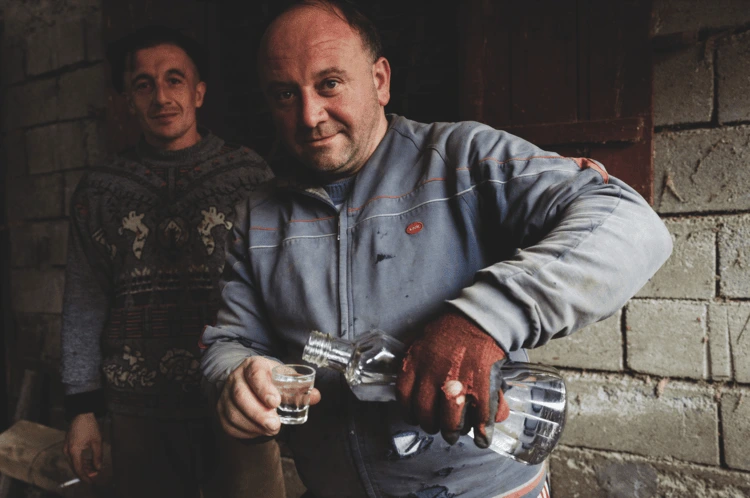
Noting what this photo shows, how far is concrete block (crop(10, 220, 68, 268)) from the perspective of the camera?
3547 mm

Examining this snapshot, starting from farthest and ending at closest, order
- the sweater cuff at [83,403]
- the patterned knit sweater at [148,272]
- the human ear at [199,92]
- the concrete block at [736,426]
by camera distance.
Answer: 1. the human ear at [199,92]
2. the sweater cuff at [83,403]
3. the patterned knit sweater at [148,272]
4. the concrete block at [736,426]

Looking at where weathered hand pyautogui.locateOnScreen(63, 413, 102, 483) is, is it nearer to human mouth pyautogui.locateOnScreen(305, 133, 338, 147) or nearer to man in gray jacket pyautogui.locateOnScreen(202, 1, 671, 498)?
man in gray jacket pyautogui.locateOnScreen(202, 1, 671, 498)

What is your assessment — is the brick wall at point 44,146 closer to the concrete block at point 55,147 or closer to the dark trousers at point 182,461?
the concrete block at point 55,147

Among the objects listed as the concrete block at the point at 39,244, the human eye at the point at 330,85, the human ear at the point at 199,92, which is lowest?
the concrete block at the point at 39,244

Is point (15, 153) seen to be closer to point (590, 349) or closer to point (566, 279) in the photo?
point (590, 349)

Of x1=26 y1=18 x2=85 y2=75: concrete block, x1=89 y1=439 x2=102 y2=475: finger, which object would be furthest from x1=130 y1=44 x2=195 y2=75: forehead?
x1=89 y1=439 x2=102 y2=475: finger

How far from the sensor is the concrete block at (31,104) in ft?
11.6

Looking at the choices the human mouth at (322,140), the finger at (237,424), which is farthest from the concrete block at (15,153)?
the finger at (237,424)

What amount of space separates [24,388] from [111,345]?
5.97 feet

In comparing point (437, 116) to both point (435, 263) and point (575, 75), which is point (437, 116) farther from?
point (435, 263)

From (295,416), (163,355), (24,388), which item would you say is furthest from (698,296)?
(24,388)

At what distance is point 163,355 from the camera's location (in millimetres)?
2217

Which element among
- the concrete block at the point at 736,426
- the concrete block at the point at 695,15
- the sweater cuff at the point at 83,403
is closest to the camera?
the concrete block at the point at 695,15

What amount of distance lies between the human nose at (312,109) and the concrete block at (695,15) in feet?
4.72
